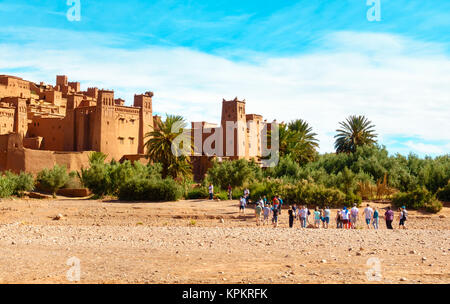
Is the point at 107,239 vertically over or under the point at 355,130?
under

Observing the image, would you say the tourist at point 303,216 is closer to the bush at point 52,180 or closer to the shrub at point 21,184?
the bush at point 52,180

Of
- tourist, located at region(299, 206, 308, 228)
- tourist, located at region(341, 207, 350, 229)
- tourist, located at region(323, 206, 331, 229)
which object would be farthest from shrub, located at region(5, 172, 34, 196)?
tourist, located at region(341, 207, 350, 229)

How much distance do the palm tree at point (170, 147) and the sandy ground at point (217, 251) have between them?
968 centimetres

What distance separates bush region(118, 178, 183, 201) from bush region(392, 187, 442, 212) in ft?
43.9

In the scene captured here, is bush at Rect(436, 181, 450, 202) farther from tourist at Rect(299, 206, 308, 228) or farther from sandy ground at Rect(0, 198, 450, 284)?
tourist at Rect(299, 206, 308, 228)

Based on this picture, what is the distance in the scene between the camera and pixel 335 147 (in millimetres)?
42938

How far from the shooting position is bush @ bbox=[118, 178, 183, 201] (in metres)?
30.6

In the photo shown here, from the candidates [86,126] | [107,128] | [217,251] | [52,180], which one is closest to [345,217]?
[217,251]

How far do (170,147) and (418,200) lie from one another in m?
17.2

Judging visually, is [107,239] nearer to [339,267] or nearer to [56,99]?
[339,267]

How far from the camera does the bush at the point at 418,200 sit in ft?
85.1

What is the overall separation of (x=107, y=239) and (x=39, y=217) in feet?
32.4

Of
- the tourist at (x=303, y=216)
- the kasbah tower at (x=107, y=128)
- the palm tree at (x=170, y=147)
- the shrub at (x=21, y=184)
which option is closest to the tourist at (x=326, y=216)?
the tourist at (x=303, y=216)
